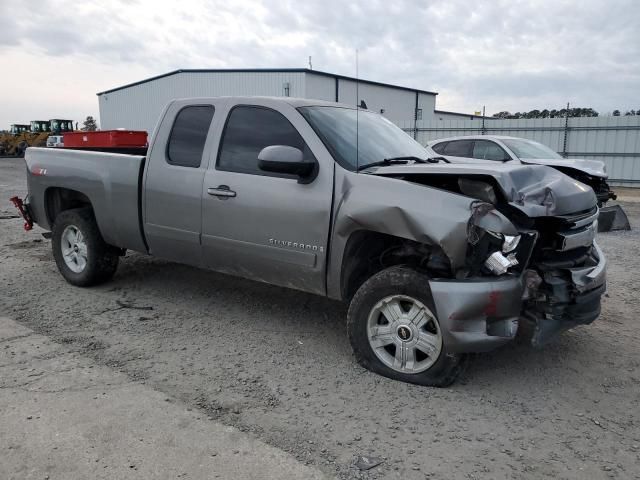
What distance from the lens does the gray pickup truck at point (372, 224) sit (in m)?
3.40

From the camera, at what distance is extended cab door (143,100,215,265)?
15.4ft

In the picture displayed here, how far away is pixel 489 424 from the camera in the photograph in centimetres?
321

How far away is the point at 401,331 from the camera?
3.70 metres

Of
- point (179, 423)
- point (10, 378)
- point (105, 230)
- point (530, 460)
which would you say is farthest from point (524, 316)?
point (105, 230)

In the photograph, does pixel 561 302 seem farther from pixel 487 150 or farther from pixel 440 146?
pixel 440 146

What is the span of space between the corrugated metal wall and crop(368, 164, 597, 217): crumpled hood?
16953mm

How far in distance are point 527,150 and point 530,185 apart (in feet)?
25.1

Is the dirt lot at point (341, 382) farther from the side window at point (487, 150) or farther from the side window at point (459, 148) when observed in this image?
the side window at point (459, 148)

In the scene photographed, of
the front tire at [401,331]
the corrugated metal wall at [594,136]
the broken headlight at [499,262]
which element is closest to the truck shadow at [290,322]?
the front tire at [401,331]

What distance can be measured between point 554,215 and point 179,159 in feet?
10.1

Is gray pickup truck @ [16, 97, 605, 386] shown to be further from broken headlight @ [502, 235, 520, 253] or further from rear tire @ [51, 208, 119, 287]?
rear tire @ [51, 208, 119, 287]

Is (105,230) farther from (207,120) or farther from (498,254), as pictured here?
(498,254)

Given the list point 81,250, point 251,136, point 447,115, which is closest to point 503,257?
point 251,136

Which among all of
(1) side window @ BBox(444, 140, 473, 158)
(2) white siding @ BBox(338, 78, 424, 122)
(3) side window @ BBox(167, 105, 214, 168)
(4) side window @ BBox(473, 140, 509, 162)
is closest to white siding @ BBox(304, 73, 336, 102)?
(2) white siding @ BBox(338, 78, 424, 122)
